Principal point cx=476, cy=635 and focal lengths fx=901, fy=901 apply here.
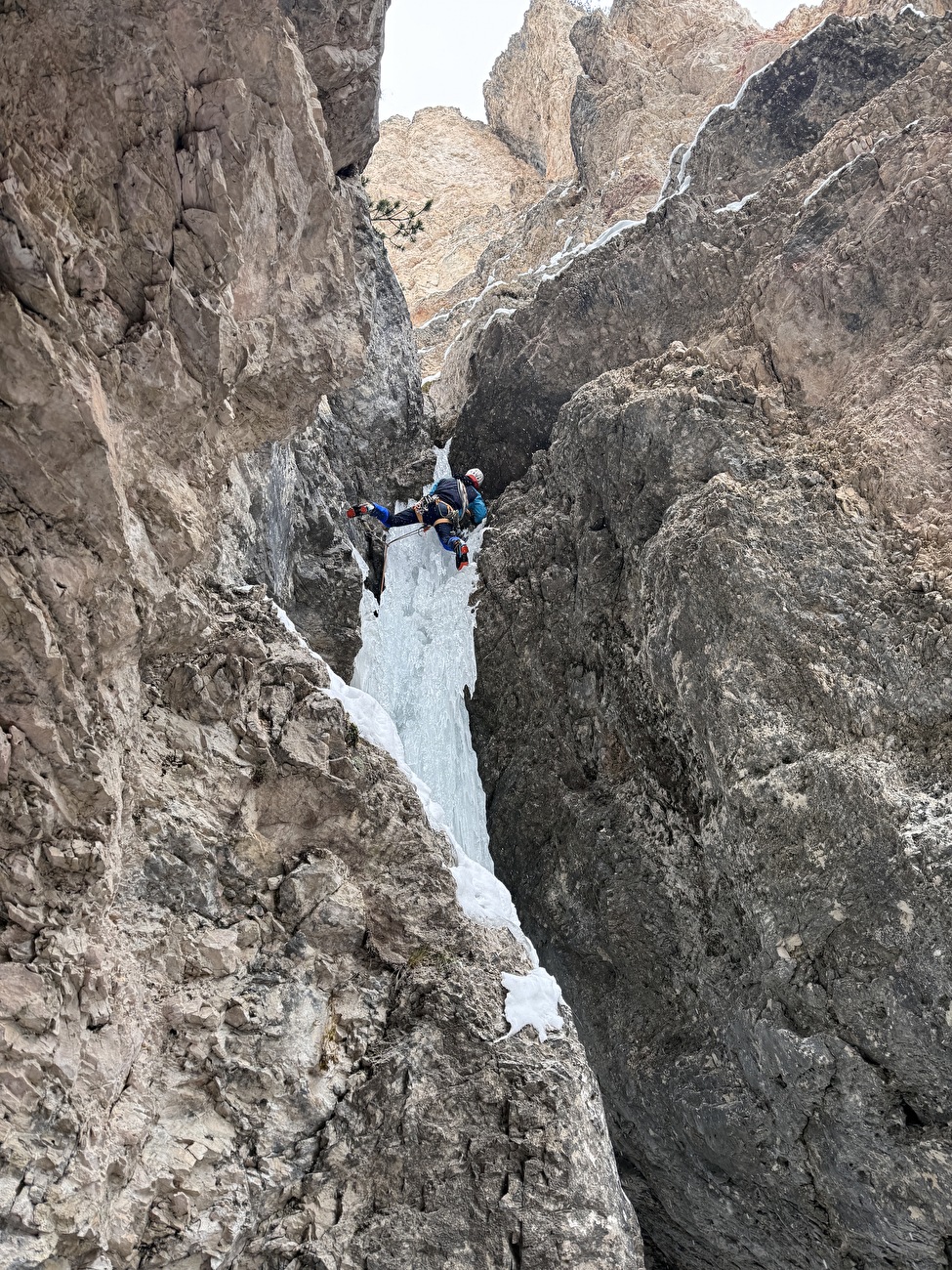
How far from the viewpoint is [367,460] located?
36.7ft

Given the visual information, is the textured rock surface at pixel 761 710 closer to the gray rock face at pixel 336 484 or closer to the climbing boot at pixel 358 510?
the climbing boot at pixel 358 510

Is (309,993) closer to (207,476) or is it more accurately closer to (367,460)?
(207,476)

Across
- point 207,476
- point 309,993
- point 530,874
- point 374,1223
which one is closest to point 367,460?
point 530,874

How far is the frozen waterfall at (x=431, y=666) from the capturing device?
896 centimetres

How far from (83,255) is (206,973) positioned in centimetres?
308

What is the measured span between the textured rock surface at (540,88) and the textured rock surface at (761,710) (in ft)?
55.1

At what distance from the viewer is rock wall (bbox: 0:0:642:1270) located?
321cm

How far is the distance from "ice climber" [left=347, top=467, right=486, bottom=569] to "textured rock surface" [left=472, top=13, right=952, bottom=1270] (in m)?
0.60

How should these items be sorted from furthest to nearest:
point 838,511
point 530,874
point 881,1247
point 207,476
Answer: point 530,874
point 838,511
point 881,1247
point 207,476

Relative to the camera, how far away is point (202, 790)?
4.56 metres

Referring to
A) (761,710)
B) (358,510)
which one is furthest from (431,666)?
(761,710)

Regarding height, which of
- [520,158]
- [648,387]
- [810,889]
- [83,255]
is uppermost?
[520,158]

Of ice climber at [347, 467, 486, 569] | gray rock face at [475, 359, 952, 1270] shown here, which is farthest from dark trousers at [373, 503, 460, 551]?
gray rock face at [475, 359, 952, 1270]

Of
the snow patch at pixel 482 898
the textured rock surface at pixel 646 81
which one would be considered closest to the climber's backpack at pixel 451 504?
the snow patch at pixel 482 898
